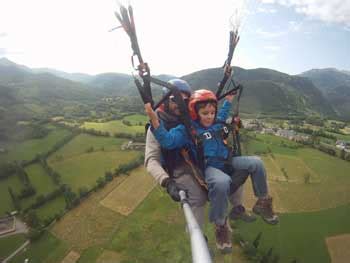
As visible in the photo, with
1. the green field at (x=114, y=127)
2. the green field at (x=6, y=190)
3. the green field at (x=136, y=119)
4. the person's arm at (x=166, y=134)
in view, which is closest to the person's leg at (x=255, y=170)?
the person's arm at (x=166, y=134)

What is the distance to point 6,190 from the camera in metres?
36.3

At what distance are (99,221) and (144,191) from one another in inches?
276

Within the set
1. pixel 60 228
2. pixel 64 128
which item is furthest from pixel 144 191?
pixel 64 128

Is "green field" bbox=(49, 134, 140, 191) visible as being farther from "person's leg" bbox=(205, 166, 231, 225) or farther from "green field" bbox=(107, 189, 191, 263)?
"person's leg" bbox=(205, 166, 231, 225)

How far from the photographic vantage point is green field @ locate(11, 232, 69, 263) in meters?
25.8

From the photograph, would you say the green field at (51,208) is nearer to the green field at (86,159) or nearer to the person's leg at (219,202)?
the green field at (86,159)

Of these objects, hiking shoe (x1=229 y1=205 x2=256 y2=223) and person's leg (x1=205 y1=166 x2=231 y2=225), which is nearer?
person's leg (x1=205 y1=166 x2=231 y2=225)

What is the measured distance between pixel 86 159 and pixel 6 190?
39.2 ft

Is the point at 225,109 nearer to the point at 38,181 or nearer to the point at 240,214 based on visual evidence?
the point at 240,214

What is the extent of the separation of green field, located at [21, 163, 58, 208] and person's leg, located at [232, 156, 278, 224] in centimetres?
3712

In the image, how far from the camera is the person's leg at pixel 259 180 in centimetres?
308

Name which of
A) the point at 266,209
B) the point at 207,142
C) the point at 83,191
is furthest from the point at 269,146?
the point at 207,142

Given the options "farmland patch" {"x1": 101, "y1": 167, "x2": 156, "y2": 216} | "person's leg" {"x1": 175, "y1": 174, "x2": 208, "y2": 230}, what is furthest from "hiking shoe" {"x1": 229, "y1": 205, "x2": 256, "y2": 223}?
"farmland patch" {"x1": 101, "y1": 167, "x2": 156, "y2": 216}

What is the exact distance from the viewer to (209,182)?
2.85m
